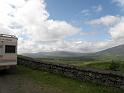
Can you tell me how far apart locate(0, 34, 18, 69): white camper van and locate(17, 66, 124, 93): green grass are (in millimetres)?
1908

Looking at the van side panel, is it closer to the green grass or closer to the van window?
the van window

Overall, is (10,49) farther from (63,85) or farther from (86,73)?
(86,73)

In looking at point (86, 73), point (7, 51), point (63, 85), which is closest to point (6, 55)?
point (7, 51)

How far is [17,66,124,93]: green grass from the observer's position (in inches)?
555

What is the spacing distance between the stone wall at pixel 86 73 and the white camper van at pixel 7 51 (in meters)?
3.35

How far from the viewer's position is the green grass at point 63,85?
14.1m

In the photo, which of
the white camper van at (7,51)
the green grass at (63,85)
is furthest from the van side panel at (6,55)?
the green grass at (63,85)

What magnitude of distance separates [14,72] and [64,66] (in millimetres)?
5405

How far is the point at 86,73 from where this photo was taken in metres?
17.1

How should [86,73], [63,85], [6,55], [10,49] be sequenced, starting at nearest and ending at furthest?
[63,85] < [86,73] < [6,55] < [10,49]

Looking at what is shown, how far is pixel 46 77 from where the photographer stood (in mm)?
18516

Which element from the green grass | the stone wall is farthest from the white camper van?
the stone wall

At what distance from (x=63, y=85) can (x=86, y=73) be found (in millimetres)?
2499

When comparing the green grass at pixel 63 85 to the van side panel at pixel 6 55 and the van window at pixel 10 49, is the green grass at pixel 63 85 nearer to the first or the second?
the van side panel at pixel 6 55
